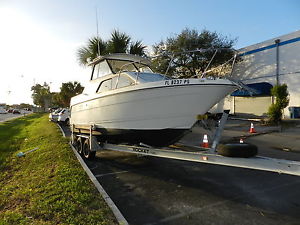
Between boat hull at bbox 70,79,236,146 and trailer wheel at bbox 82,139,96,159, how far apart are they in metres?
1.08

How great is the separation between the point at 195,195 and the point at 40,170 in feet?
14.2

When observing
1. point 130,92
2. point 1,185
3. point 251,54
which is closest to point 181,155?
point 130,92

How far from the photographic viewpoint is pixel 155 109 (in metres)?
4.70

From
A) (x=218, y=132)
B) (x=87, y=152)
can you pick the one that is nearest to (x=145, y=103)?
(x=218, y=132)

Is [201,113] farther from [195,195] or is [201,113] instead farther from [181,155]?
[195,195]

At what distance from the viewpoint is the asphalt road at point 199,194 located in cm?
317

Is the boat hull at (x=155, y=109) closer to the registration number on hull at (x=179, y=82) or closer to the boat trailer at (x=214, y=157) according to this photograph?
the registration number on hull at (x=179, y=82)

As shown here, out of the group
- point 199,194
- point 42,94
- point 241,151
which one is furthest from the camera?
point 42,94

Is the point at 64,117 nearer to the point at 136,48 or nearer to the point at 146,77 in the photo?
the point at 136,48

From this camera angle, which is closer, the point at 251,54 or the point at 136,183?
the point at 136,183

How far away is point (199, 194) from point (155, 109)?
1891 mm

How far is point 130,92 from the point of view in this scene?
16.4 feet

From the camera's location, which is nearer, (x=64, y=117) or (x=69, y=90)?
(x=64, y=117)

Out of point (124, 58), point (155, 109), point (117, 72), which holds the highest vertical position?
point (124, 58)
